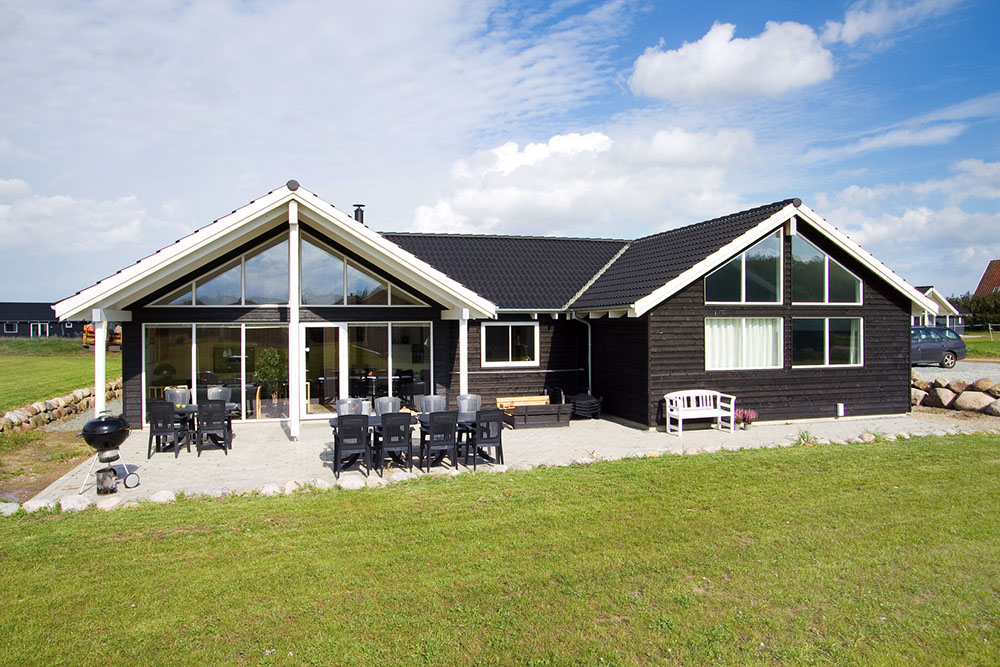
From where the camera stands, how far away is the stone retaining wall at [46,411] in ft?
44.5

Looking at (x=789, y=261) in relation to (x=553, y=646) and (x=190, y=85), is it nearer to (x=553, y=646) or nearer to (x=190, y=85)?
(x=553, y=646)

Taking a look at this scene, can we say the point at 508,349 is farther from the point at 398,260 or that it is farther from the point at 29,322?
the point at 29,322

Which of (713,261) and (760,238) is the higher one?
(760,238)

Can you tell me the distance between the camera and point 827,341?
14.9 metres

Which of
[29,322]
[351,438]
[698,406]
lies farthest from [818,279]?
[29,322]

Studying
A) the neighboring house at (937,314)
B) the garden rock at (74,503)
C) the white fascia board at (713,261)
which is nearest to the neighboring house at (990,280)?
the neighboring house at (937,314)

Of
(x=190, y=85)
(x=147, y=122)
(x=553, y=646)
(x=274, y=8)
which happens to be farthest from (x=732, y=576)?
(x=147, y=122)

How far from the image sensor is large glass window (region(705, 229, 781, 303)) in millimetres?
13984

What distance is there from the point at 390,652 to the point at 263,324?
10819 mm

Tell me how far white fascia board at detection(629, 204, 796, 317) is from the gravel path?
1119 cm

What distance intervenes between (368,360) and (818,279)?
1029cm

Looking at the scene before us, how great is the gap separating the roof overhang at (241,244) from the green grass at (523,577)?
5.27 metres

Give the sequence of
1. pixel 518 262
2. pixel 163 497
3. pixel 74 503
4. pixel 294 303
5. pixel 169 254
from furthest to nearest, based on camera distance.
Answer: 1. pixel 518 262
2. pixel 294 303
3. pixel 169 254
4. pixel 163 497
5. pixel 74 503

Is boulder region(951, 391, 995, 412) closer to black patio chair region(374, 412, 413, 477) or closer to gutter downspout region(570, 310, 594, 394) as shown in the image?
gutter downspout region(570, 310, 594, 394)
